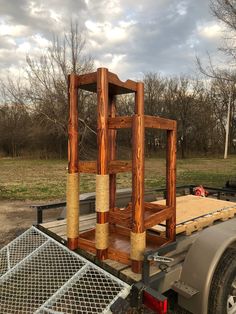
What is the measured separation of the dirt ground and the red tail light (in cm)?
381

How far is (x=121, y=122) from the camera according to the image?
2490 mm

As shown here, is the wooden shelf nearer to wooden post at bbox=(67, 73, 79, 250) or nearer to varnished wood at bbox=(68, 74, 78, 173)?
wooden post at bbox=(67, 73, 79, 250)

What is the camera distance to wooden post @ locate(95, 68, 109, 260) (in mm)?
2497

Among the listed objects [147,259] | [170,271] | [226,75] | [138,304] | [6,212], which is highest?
[226,75]

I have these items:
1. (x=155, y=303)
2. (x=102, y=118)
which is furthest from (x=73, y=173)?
(x=155, y=303)

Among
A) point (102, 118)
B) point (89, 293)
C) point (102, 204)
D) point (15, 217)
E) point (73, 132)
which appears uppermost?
point (102, 118)

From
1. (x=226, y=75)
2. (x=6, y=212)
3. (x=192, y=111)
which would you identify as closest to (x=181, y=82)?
(x=192, y=111)

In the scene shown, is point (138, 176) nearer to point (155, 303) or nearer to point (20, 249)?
point (155, 303)

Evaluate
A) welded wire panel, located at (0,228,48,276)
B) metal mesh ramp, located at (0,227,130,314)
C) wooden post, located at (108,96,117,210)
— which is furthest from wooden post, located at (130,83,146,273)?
welded wire panel, located at (0,228,48,276)

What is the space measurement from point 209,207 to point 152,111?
3056 cm

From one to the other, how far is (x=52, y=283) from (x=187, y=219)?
165cm

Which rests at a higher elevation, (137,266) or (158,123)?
(158,123)

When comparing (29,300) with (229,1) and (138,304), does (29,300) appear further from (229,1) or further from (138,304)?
(229,1)

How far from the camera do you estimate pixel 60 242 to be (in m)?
3.13
